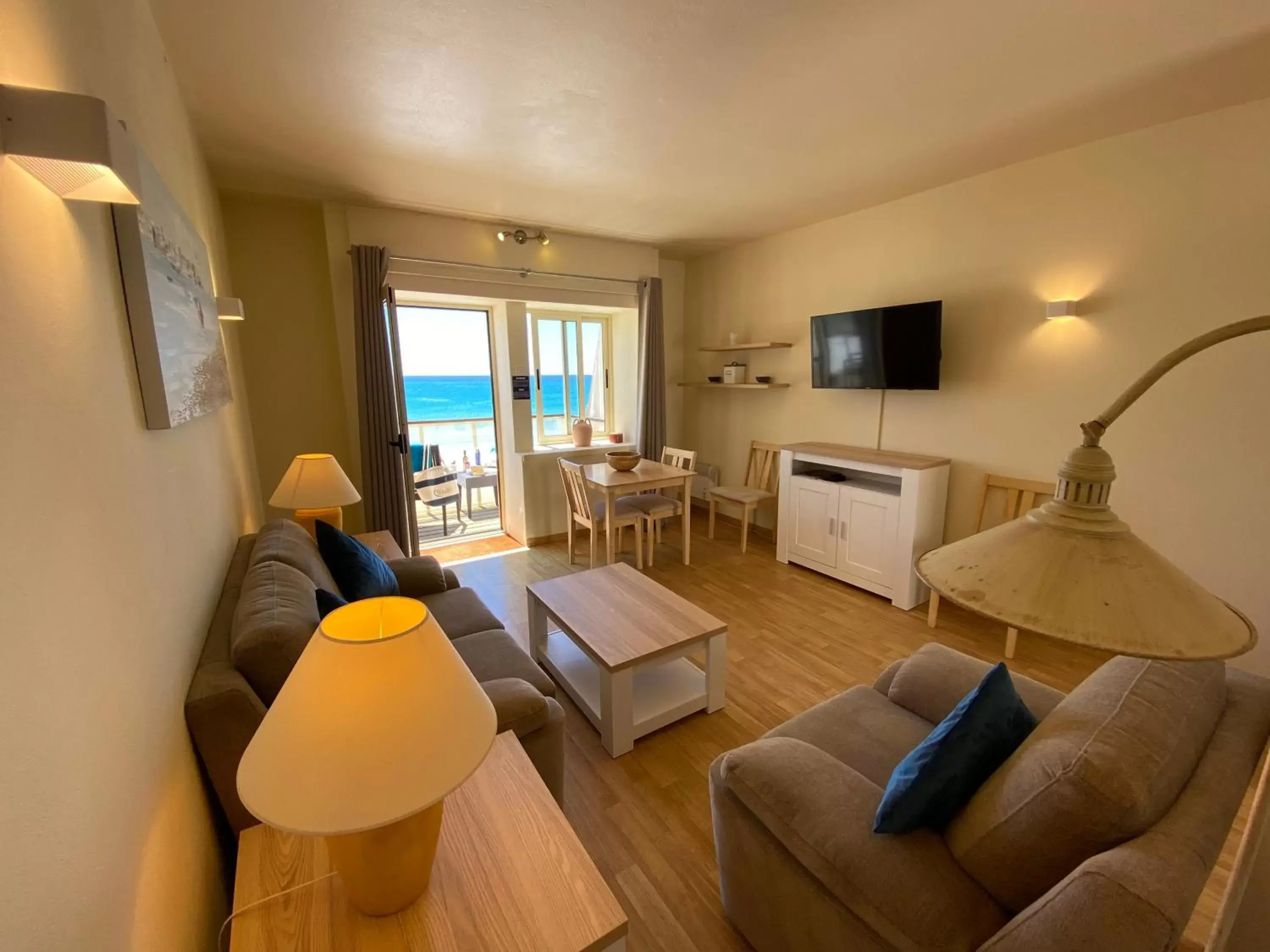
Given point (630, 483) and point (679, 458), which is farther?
point (679, 458)

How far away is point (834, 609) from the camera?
3.36 meters

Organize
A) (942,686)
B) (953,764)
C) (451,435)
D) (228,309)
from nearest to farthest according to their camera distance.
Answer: (953,764) → (942,686) → (228,309) → (451,435)

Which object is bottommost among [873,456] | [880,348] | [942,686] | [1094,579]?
[942,686]

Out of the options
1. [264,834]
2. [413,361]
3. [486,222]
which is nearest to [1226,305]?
[264,834]

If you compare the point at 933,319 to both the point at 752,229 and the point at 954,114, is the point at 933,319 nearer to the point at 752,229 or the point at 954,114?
the point at 954,114

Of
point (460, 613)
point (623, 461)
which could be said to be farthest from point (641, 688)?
point (623, 461)

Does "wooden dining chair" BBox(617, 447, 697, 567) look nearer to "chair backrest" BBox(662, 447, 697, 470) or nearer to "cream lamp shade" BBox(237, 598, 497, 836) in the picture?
"chair backrest" BBox(662, 447, 697, 470)

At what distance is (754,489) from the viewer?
15.3 ft

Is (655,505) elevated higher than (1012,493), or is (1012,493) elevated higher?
(1012,493)

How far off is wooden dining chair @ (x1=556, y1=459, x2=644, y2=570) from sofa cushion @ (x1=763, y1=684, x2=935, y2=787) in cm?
229

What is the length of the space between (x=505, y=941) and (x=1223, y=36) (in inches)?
133

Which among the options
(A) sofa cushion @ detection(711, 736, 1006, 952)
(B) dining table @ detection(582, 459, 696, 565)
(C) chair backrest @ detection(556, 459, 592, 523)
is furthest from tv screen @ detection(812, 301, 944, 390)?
(A) sofa cushion @ detection(711, 736, 1006, 952)

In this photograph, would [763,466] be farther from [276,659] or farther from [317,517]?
[276,659]

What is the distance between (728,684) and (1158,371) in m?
2.34
